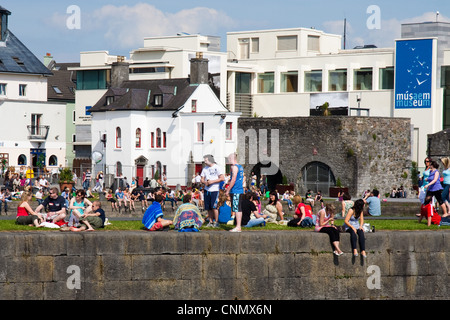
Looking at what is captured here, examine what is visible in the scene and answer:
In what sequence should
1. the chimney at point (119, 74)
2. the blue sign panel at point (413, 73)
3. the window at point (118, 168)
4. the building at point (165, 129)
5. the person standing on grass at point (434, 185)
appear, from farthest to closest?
the chimney at point (119, 74) < the blue sign panel at point (413, 73) < the window at point (118, 168) < the building at point (165, 129) < the person standing on grass at point (434, 185)

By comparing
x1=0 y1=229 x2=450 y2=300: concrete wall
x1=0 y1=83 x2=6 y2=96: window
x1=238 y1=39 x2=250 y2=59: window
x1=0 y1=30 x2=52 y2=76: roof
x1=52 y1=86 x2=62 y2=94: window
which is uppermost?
x1=238 y1=39 x2=250 y2=59: window

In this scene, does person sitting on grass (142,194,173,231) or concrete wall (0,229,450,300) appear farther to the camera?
person sitting on grass (142,194,173,231)

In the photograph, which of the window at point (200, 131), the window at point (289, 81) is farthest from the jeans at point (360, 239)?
the window at point (289, 81)

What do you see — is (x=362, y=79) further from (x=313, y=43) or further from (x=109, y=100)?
(x=109, y=100)

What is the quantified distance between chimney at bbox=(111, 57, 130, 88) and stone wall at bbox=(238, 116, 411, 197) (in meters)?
11.6

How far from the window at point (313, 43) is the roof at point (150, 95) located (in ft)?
53.3

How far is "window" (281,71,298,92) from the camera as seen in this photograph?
74812mm

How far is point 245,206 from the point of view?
23703mm

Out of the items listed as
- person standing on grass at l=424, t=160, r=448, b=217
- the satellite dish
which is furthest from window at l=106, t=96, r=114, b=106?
person standing on grass at l=424, t=160, r=448, b=217

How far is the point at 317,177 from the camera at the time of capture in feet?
200

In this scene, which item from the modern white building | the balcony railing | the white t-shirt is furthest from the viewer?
the modern white building

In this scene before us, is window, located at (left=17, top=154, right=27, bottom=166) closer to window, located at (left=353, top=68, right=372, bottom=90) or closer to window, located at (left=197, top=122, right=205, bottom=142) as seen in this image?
window, located at (left=197, top=122, right=205, bottom=142)

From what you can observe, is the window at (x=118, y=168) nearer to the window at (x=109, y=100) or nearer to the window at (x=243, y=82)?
the window at (x=109, y=100)

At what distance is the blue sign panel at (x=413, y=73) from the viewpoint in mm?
67938
